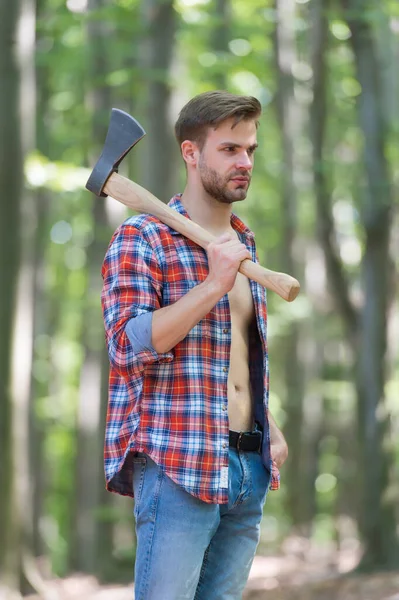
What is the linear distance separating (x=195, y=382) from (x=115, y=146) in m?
1.07

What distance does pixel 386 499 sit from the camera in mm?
10688

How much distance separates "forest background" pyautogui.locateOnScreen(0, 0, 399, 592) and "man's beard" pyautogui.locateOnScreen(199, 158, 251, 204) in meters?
4.85

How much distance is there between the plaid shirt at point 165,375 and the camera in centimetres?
358

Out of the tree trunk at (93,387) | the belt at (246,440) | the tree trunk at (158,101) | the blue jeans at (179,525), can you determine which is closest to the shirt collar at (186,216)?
the belt at (246,440)

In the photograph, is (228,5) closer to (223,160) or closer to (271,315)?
(271,315)

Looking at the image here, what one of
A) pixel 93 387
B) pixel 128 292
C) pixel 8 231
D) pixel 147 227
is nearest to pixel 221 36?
pixel 93 387

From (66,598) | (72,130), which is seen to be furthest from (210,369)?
(72,130)

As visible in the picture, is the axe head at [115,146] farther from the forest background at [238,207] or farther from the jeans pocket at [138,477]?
the forest background at [238,207]

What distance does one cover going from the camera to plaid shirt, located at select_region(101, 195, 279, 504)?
3.58m

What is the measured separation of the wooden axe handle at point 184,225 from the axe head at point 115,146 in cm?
4

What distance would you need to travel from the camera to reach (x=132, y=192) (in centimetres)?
401

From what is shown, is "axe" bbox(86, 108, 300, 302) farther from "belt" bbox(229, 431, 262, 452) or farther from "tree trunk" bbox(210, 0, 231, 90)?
"tree trunk" bbox(210, 0, 231, 90)

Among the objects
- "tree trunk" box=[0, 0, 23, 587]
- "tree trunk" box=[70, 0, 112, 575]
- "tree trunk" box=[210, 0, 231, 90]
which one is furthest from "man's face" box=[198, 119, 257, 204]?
"tree trunk" box=[210, 0, 231, 90]

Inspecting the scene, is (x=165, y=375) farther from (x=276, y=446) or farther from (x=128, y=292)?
(x=276, y=446)
